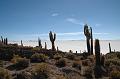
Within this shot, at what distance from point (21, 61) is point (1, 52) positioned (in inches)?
363

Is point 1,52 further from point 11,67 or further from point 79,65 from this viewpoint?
point 79,65

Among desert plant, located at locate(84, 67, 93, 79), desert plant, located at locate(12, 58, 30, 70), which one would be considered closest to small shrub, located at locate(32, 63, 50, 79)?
desert plant, located at locate(12, 58, 30, 70)

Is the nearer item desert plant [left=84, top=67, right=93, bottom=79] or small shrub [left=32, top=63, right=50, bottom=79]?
small shrub [left=32, top=63, right=50, bottom=79]

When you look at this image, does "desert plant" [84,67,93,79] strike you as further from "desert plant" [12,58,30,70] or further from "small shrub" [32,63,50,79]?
"desert plant" [12,58,30,70]

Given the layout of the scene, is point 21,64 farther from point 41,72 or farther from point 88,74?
point 88,74

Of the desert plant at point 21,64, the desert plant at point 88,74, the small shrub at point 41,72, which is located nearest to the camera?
the small shrub at point 41,72

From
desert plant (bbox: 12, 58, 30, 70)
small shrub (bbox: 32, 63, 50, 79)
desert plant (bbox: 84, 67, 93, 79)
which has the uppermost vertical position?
desert plant (bbox: 12, 58, 30, 70)

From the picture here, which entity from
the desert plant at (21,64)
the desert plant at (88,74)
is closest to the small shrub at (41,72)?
the desert plant at (21,64)

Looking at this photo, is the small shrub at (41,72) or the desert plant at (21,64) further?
the desert plant at (21,64)

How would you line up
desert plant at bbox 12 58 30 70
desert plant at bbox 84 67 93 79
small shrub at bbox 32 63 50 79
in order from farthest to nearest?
desert plant at bbox 12 58 30 70 → desert plant at bbox 84 67 93 79 → small shrub at bbox 32 63 50 79

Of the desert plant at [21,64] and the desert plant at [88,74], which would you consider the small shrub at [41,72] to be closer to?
the desert plant at [21,64]

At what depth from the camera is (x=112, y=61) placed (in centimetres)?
3128

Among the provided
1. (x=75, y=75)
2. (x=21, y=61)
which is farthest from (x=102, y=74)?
(x=21, y=61)

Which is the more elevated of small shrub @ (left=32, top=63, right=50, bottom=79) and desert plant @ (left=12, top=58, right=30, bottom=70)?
desert plant @ (left=12, top=58, right=30, bottom=70)
